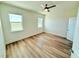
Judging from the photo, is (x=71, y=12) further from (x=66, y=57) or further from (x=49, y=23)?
(x=66, y=57)

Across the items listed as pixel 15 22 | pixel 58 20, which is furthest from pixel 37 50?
pixel 58 20

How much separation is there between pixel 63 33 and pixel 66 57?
344cm

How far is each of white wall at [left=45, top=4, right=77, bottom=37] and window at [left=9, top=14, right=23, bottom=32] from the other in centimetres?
284

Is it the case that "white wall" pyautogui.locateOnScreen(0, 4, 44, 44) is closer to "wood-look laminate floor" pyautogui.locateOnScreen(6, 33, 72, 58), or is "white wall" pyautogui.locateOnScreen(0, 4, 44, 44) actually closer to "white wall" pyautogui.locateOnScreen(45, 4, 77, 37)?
"wood-look laminate floor" pyautogui.locateOnScreen(6, 33, 72, 58)

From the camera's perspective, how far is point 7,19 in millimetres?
3508

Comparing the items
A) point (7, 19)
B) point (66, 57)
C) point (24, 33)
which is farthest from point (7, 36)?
point (66, 57)

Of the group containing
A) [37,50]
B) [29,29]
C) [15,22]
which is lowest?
[37,50]

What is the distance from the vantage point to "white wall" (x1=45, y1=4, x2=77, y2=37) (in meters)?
5.00

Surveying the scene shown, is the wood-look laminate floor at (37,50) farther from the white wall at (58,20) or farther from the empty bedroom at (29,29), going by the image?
the white wall at (58,20)

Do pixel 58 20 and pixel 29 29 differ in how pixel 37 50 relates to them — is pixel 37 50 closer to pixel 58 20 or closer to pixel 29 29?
pixel 29 29

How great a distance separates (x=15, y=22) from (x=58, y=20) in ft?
13.7

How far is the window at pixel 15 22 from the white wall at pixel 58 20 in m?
2.84

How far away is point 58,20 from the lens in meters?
5.98

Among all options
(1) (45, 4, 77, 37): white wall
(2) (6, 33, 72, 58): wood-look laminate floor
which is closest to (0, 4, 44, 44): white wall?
(2) (6, 33, 72, 58): wood-look laminate floor
